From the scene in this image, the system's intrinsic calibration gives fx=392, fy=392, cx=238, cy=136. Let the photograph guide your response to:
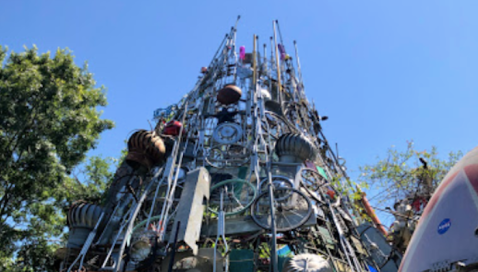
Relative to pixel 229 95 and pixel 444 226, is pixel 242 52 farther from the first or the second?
pixel 444 226

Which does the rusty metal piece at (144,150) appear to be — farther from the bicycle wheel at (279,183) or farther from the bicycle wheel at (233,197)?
the bicycle wheel at (279,183)

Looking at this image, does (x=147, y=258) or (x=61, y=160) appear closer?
(x=147, y=258)

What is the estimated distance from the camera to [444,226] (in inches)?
258

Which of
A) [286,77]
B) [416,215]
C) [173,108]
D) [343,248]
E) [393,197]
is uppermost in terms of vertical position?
[286,77]

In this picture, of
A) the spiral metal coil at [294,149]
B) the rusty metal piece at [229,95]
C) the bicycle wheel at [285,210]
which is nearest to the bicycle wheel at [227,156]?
the spiral metal coil at [294,149]

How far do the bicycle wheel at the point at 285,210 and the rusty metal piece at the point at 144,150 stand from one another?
7481 mm

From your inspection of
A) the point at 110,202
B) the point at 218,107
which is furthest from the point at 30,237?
the point at 218,107

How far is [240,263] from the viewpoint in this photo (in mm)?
13070

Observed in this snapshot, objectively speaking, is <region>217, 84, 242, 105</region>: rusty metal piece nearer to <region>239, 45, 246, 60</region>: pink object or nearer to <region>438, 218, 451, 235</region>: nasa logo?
<region>239, 45, 246, 60</region>: pink object

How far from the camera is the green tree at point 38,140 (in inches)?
673

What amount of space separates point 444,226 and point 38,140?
635 inches

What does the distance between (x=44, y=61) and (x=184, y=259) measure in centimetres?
1281

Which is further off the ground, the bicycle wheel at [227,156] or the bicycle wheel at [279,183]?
the bicycle wheel at [227,156]

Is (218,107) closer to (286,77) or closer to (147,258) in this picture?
(286,77)
